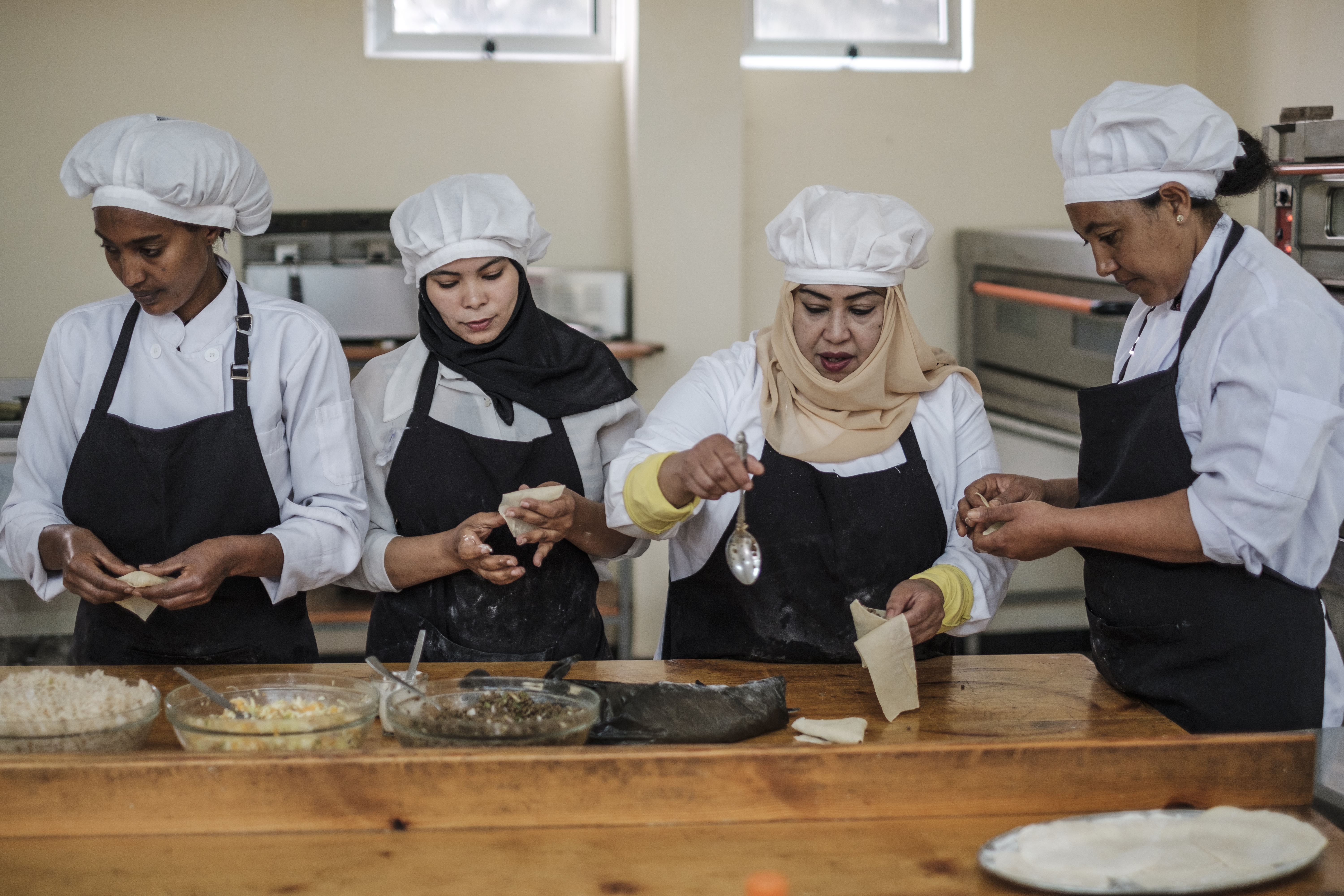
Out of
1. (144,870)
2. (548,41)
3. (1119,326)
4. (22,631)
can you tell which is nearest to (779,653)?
(144,870)

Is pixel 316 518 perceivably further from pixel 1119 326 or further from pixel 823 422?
pixel 1119 326

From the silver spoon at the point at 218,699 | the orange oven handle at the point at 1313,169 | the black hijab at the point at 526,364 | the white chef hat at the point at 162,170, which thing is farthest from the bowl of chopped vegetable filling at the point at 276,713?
the orange oven handle at the point at 1313,169

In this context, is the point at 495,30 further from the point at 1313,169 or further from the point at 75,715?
the point at 75,715

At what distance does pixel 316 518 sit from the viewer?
2033 mm

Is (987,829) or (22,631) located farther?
(22,631)

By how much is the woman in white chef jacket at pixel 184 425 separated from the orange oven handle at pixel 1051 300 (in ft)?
7.55

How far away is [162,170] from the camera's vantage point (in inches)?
76.0

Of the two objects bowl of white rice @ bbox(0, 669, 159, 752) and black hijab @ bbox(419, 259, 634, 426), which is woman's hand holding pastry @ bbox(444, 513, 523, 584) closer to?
black hijab @ bbox(419, 259, 634, 426)

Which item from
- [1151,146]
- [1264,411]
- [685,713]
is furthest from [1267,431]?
[685,713]

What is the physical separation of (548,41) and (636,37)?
0.54 meters

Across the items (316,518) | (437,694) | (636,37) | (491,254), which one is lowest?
(437,694)

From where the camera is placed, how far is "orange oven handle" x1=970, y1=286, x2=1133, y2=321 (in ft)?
11.2

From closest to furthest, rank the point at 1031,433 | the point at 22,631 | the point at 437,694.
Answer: the point at 437,694 < the point at 22,631 < the point at 1031,433

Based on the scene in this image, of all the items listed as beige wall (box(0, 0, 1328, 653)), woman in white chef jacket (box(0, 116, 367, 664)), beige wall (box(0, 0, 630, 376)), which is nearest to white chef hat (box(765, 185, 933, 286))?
woman in white chef jacket (box(0, 116, 367, 664))
